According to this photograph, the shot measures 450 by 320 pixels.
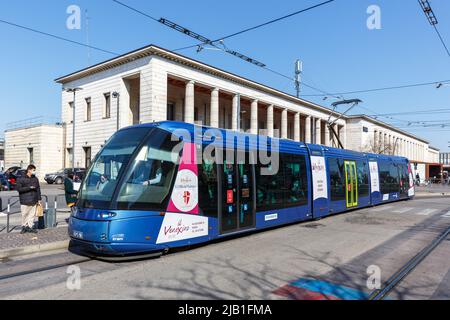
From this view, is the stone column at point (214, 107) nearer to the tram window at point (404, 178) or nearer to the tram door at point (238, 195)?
the tram window at point (404, 178)

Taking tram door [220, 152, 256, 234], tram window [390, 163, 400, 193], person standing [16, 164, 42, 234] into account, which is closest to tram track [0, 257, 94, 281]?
tram door [220, 152, 256, 234]

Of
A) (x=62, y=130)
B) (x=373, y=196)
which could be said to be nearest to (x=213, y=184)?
(x=373, y=196)

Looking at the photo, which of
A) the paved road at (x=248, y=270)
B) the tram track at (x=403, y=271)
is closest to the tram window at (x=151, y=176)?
the paved road at (x=248, y=270)

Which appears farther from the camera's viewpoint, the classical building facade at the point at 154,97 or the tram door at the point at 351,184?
the classical building facade at the point at 154,97

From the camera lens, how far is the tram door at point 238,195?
8.81m

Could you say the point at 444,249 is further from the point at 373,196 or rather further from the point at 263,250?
the point at 373,196

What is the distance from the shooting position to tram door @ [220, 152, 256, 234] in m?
8.81

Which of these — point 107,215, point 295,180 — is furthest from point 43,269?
point 295,180

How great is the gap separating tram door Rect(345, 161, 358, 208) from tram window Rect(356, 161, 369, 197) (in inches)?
17.9

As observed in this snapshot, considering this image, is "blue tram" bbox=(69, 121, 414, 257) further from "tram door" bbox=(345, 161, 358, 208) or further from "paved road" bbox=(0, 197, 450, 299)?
"tram door" bbox=(345, 161, 358, 208)

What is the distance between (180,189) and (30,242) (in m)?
4.03

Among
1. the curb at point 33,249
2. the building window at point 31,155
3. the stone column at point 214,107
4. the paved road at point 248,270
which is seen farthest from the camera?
the building window at point 31,155

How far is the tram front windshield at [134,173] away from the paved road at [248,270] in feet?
3.95
